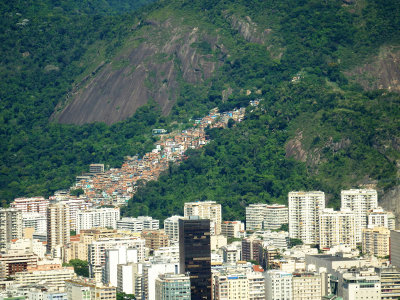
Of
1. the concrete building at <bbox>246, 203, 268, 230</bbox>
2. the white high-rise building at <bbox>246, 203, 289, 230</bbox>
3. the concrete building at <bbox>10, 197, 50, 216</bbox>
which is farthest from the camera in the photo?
the concrete building at <bbox>10, 197, 50, 216</bbox>

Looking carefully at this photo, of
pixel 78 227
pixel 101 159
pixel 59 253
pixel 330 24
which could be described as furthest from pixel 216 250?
pixel 330 24

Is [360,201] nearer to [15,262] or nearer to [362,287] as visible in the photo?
[15,262]

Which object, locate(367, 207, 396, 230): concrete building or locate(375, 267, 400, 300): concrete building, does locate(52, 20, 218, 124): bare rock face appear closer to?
locate(367, 207, 396, 230): concrete building

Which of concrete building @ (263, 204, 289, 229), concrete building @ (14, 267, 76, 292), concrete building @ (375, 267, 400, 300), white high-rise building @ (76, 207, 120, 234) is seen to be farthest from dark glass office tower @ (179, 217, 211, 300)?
white high-rise building @ (76, 207, 120, 234)

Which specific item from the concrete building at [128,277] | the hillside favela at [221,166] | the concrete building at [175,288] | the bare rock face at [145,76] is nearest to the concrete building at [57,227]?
the hillside favela at [221,166]

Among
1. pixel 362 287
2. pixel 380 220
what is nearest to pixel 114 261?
pixel 362 287

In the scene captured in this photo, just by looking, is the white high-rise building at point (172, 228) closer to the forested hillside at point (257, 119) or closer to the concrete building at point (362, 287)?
the forested hillside at point (257, 119)

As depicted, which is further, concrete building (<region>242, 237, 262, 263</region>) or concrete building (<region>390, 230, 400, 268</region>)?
concrete building (<region>242, 237, 262, 263</region>)
